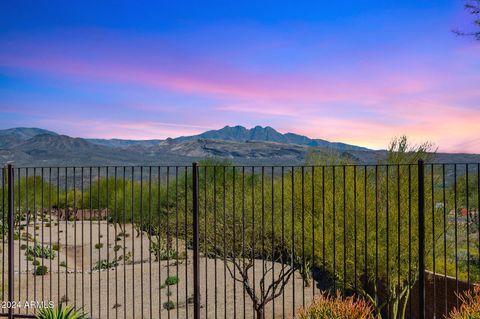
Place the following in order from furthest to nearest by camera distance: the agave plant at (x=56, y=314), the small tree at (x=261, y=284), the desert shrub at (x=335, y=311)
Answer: the small tree at (x=261, y=284) → the agave plant at (x=56, y=314) → the desert shrub at (x=335, y=311)

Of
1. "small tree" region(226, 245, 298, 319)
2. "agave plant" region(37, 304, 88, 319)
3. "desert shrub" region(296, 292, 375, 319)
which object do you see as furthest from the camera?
"small tree" region(226, 245, 298, 319)

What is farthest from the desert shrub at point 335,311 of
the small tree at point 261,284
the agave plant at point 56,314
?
the agave plant at point 56,314

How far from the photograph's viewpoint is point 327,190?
1627 cm

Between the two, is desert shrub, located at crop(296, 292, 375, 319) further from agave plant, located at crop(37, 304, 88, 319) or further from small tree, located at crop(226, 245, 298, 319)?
agave plant, located at crop(37, 304, 88, 319)

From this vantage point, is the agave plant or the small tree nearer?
the agave plant

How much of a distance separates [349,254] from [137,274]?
41.0 feet

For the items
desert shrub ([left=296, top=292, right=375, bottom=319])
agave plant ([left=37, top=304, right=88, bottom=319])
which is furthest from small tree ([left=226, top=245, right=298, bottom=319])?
agave plant ([left=37, top=304, right=88, bottom=319])

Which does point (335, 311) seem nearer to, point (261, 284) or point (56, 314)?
point (56, 314)

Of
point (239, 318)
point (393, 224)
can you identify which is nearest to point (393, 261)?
point (393, 224)

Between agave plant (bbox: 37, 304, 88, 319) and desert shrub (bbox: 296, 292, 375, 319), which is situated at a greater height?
desert shrub (bbox: 296, 292, 375, 319)

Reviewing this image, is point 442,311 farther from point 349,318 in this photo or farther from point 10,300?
point 10,300

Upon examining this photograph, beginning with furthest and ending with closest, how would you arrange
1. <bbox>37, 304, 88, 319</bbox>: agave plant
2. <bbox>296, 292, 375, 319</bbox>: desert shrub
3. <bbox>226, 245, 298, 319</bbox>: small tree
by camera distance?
<bbox>226, 245, 298, 319</bbox>: small tree, <bbox>37, 304, 88, 319</bbox>: agave plant, <bbox>296, 292, 375, 319</bbox>: desert shrub

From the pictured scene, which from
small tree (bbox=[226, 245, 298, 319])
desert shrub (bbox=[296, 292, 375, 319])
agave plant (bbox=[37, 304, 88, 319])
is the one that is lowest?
small tree (bbox=[226, 245, 298, 319])

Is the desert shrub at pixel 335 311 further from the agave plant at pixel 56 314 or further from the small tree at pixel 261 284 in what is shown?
the agave plant at pixel 56 314
